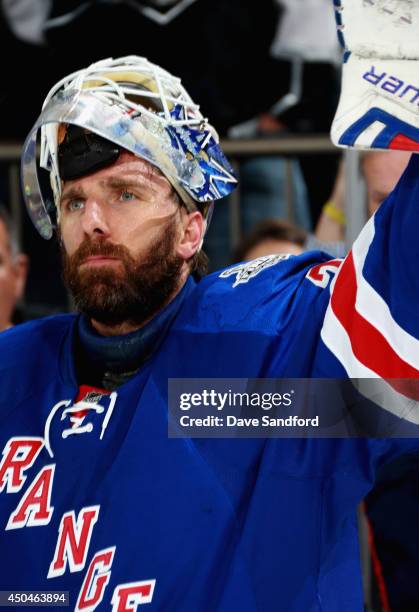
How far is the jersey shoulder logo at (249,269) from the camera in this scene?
7.02 ft

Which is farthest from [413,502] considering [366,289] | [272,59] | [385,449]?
[272,59]

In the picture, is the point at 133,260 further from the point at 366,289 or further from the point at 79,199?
the point at 366,289

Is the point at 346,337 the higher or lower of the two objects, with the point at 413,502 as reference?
higher

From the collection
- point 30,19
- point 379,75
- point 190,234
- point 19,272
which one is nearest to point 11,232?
point 19,272

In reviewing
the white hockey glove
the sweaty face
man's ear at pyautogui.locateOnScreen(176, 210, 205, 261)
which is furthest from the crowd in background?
the white hockey glove

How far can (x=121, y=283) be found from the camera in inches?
83.3

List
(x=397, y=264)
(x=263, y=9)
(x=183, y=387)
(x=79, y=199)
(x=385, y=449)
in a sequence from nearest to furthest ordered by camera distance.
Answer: (x=397, y=264)
(x=385, y=449)
(x=183, y=387)
(x=79, y=199)
(x=263, y=9)

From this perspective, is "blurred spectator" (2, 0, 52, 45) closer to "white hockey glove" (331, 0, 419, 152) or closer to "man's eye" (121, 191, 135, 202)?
"man's eye" (121, 191, 135, 202)

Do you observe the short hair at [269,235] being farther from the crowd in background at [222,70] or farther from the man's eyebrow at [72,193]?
the man's eyebrow at [72,193]

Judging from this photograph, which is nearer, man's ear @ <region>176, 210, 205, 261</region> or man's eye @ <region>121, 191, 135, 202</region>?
man's eye @ <region>121, 191, 135, 202</region>

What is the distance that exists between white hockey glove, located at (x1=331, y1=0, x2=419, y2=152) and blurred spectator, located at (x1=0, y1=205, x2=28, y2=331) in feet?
6.12

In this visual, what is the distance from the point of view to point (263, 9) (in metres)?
3.83

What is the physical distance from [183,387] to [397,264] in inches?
18.1

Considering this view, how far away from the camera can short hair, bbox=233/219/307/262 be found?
347 centimetres
